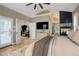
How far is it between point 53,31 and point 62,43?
27 cm

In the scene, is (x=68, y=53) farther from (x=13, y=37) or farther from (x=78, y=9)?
(x=13, y=37)

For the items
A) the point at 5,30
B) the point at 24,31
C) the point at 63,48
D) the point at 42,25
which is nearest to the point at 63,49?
the point at 63,48

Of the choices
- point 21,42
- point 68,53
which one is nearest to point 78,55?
point 68,53

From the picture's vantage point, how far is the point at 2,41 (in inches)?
69.1

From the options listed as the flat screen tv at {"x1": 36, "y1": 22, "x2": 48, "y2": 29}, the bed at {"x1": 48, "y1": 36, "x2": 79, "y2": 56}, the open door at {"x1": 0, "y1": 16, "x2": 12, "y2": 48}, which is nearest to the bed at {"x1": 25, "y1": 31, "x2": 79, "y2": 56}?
the bed at {"x1": 48, "y1": 36, "x2": 79, "y2": 56}

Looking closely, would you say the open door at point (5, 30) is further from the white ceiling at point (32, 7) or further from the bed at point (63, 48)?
the bed at point (63, 48)

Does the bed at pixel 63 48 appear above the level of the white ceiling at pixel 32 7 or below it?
below

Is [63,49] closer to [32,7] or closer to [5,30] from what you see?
[32,7]

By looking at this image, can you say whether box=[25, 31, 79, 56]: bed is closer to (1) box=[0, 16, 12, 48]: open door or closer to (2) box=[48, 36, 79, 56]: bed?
(2) box=[48, 36, 79, 56]: bed

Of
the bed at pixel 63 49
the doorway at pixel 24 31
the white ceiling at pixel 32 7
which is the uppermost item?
the white ceiling at pixel 32 7

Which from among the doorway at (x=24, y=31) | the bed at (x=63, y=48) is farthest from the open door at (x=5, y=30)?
the bed at (x=63, y=48)

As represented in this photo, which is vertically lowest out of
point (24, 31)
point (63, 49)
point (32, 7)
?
point (63, 49)

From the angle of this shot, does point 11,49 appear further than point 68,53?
Yes

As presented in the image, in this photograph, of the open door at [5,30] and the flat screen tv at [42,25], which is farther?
the flat screen tv at [42,25]
